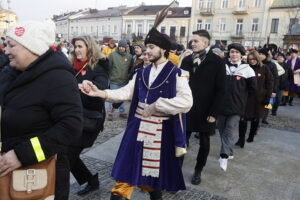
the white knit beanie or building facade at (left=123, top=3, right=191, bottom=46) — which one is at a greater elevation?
building facade at (left=123, top=3, right=191, bottom=46)

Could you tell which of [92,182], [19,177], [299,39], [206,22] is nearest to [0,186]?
[19,177]

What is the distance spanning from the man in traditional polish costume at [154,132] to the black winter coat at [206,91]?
1118 mm

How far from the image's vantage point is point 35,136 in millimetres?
1883

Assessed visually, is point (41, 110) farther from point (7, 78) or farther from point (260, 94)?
point (260, 94)

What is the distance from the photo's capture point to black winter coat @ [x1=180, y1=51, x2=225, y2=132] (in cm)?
406

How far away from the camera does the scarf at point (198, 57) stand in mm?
4094

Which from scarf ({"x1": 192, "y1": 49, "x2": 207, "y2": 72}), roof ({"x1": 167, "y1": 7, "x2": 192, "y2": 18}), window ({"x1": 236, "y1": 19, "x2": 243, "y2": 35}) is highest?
roof ({"x1": 167, "y1": 7, "x2": 192, "y2": 18})

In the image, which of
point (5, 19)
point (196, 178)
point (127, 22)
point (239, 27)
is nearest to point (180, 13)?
point (239, 27)

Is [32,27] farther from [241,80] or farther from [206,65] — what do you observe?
[241,80]

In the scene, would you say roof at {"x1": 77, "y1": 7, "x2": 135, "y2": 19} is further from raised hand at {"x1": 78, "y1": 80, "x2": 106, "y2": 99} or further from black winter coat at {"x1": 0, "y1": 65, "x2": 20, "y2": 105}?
black winter coat at {"x1": 0, "y1": 65, "x2": 20, "y2": 105}

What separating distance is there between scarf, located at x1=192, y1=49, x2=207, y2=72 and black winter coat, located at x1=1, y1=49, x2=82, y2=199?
2.52m

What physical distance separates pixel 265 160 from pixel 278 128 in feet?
9.31

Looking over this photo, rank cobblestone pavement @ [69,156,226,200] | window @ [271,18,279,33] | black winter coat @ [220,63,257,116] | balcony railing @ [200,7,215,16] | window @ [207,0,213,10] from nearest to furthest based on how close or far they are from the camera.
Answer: cobblestone pavement @ [69,156,226,200] < black winter coat @ [220,63,257,116] < window @ [271,18,279,33] < balcony railing @ [200,7,215,16] < window @ [207,0,213,10]

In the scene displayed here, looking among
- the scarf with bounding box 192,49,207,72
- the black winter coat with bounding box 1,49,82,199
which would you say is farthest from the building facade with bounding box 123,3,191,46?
the black winter coat with bounding box 1,49,82,199
